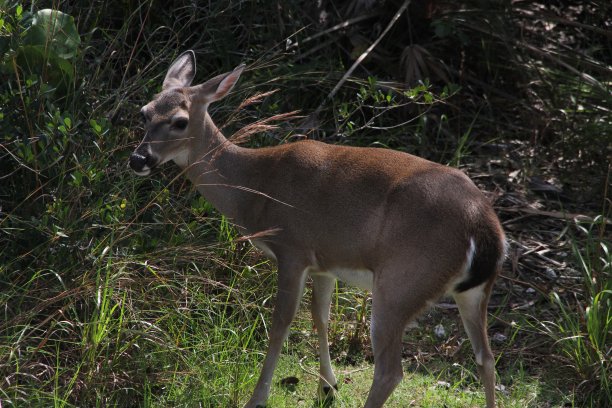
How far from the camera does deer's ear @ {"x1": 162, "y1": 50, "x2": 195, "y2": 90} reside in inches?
244

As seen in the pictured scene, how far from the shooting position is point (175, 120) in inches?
227

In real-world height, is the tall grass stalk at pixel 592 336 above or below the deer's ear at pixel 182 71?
below

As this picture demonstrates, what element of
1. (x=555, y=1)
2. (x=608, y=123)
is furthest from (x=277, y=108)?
(x=555, y=1)

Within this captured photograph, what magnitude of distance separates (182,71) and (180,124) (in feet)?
2.14

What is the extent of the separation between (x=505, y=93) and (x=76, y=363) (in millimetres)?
4959

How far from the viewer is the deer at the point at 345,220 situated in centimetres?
505

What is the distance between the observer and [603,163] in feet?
27.0

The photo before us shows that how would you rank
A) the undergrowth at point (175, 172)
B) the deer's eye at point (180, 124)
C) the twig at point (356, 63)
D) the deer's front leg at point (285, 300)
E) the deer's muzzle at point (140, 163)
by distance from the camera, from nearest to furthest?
1. the undergrowth at point (175, 172)
2. the deer's muzzle at point (140, 163)
3. the deer's front leg at point (285, 300)
4. the deer's eye at point (180, 124)
5. the twig at point (356, 63)

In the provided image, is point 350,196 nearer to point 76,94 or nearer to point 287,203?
point 287,203

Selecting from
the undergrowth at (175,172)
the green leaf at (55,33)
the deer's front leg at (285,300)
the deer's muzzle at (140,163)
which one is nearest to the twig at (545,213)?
the undergrowth at (175,172)

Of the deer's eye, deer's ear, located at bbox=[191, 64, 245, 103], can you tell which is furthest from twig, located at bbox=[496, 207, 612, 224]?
the deer's eye

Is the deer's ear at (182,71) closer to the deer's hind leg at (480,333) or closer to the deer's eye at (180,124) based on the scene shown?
the deer's eye at (180,124)

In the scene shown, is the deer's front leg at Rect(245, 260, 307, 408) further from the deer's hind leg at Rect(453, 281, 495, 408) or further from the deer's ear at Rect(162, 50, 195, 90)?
the deer's ear at Rect(162, 50, 195, 90)

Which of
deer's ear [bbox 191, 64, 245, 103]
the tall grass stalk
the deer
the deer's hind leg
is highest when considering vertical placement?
deer's ear [bbox 191, 64, 245, 103]
